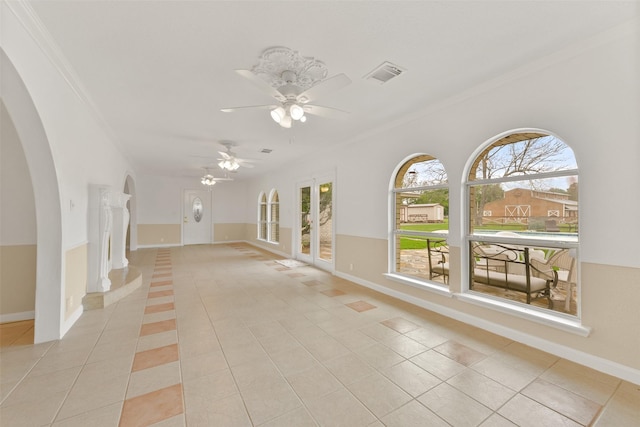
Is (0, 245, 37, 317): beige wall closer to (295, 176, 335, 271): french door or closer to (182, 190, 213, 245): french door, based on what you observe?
(295, 176, 335, 271): french door

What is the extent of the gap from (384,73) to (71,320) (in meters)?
4.45

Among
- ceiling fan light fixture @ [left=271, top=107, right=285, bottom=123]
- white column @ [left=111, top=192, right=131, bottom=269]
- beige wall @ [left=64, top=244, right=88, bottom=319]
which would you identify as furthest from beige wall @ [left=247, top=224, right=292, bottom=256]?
ceiling fan light fixture @ [left=271, top=107, right=285, bottom=123]

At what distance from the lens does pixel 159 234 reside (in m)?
9.62

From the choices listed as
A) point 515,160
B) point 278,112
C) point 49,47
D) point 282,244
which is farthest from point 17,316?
point 515,160

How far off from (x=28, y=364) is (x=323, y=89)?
3.47 metres

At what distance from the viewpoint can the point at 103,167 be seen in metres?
4.41

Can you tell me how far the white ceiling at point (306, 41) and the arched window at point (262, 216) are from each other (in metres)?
6.25

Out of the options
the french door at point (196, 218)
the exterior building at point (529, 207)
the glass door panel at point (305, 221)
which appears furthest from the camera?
the french door at point (196, 218)

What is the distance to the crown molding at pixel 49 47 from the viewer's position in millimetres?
1823

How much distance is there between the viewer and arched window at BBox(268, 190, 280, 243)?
8.62m

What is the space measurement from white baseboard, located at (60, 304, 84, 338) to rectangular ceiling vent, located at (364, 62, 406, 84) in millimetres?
4190

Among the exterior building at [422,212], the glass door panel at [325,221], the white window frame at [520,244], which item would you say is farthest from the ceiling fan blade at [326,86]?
the glass door panel at [325,221]

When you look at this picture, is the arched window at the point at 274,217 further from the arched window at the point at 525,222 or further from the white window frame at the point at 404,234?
the arched window at the point at 525,222

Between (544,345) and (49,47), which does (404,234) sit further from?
(49,47)
